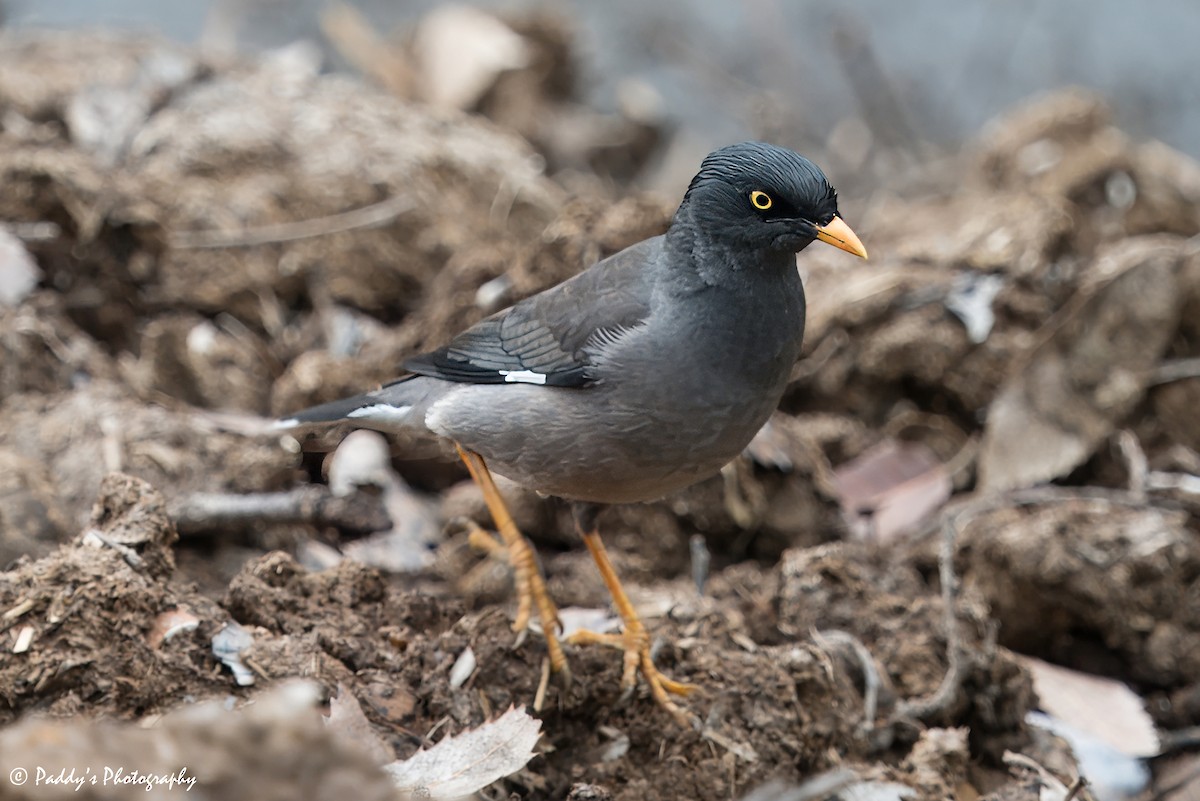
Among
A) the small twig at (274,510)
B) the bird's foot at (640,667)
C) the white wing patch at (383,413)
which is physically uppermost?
the white wing patch at (383,413)

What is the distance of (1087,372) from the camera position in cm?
485

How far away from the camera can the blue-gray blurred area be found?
8.51 meters

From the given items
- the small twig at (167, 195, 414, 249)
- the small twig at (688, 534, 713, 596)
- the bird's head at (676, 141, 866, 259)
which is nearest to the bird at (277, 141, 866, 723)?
the bird's head at (676, 141, 866, 259)

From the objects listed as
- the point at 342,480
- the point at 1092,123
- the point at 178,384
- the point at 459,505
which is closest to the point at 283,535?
the point at 342,480

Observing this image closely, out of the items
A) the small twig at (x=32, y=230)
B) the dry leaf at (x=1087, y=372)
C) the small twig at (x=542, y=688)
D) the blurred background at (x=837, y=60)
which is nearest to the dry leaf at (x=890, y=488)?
the dry leaf at (x=1087, y=372)

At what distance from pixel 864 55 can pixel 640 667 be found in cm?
648

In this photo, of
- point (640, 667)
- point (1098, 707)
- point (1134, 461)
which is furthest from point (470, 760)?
point (1134, 461)

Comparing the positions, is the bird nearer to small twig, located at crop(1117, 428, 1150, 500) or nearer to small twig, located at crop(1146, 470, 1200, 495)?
small twig, located at crop(1117, 428, 1150, 500)

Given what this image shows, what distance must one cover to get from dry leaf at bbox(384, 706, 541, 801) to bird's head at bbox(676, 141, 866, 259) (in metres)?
1.43

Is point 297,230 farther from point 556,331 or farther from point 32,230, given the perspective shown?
point 556,331

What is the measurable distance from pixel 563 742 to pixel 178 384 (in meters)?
2.36

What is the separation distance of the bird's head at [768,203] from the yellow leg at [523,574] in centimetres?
105

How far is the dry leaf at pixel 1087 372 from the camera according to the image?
475cm

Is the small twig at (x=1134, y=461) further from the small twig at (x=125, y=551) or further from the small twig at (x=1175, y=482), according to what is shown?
the small twig at (x=125, y=551)
